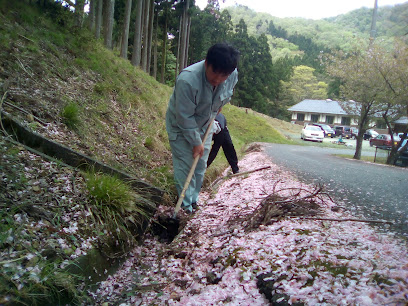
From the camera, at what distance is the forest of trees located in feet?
39.8

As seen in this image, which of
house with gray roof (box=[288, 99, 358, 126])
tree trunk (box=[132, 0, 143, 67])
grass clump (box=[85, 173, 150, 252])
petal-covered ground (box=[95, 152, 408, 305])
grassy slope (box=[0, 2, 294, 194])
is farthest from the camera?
house with gray roof (box=[288, 99, 358, 126])

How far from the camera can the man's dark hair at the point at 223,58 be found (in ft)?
9.37

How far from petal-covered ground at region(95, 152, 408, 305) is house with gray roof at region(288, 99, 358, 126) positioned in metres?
45.9

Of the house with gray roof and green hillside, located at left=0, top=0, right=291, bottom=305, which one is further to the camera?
the house with gray roof

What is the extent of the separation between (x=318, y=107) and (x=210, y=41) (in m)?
24.5

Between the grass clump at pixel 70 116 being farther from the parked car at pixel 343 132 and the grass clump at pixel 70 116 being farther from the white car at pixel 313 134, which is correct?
the parked car at pixel 343 132

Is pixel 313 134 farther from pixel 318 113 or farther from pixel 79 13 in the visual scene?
pixel 318 113

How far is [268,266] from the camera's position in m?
1.98

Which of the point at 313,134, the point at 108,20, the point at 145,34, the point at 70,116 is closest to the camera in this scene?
the point at 70,116

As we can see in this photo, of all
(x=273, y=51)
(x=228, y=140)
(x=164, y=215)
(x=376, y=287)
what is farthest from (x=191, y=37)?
(x=273, y=51)

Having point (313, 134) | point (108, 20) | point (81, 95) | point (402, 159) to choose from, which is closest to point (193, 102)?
point (81, 95)

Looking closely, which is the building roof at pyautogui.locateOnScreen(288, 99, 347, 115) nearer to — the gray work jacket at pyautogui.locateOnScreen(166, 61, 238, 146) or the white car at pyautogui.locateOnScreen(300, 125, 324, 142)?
the white car at pyautogui.locateOnScreen(300, 125, 324, 142)

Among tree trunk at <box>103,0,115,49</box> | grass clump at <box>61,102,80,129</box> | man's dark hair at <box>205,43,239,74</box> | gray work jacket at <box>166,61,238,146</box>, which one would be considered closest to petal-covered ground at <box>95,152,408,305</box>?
gray work jacket at <box>166,61,238,146</box>

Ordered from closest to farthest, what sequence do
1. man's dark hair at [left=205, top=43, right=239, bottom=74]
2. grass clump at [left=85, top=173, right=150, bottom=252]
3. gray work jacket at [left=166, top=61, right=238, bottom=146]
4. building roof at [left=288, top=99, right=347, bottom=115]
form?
grass clump at [left=85, top=173, right=150, bottom=252], man's dark hair at [left=205, top=43, right=239, bottom=74], gray work jacket at [left=166, top=61, right=238, bottom=146], building roof at [left=288, top=99, right=347, bottom=115]
